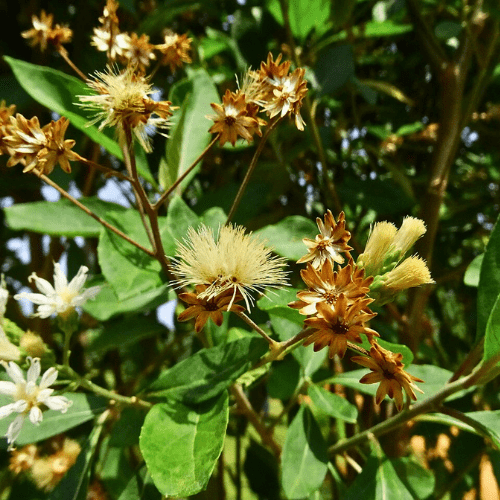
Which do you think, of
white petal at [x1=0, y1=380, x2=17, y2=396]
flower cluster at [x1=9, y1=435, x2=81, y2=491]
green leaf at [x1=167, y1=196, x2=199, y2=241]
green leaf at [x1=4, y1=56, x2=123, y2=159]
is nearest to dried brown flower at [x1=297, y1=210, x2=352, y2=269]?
green leaf at [x1=167, y1=196, x2=199, y2=241]

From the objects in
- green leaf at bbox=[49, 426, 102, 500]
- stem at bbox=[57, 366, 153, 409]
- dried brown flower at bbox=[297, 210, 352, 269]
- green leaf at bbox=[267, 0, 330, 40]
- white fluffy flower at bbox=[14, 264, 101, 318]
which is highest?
green leaf at bbox=[267, 0, 330, 40]

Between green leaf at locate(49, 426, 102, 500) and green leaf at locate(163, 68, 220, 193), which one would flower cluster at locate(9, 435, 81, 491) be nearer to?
green leaf at locate(49, 426, 102, 500)

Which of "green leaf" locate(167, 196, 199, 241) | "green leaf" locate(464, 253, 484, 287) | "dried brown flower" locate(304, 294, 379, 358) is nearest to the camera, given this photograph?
"dried brown flower" locate(304, 294, 379, 358)

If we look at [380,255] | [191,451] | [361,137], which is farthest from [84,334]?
[380,255]

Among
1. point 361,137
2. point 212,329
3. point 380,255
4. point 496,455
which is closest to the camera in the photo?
point 380,255

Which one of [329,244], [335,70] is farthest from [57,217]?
[335,70]

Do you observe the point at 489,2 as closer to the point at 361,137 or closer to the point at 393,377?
the point at 361,137
